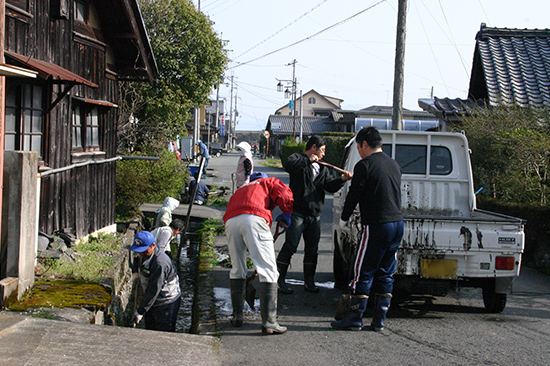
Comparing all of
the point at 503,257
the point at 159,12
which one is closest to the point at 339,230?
the point at 503,257

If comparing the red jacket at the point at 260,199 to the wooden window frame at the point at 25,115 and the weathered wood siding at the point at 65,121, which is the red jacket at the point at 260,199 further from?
the weathered wood siding at the point at 65,121

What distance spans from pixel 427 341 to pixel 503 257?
1.40 m

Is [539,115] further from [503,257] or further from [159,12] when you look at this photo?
[159,12]

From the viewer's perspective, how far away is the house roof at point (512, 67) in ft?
47.7

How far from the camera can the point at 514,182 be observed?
11148 mm

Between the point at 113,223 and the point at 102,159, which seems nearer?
the point at 102,159

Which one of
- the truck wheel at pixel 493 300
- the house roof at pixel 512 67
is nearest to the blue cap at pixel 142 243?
the truck wheel at pixel 493 300

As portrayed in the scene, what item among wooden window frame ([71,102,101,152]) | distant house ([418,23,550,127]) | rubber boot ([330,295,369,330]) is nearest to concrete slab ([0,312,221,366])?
rubber boot ([330,295,369,330])

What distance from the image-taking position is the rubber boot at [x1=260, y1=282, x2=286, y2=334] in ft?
16.8

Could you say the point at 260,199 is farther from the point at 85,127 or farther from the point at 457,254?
the point at 85,127

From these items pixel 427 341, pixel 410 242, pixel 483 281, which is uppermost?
pixel 410 242

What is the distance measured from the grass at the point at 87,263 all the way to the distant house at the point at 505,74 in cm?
982

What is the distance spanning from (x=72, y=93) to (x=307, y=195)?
4.59m

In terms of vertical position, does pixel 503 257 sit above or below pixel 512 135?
below
